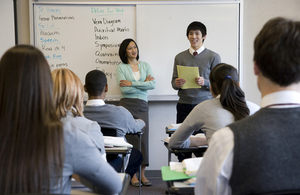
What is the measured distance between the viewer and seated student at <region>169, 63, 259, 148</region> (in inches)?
70.6

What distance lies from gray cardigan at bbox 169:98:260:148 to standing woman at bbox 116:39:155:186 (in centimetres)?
168

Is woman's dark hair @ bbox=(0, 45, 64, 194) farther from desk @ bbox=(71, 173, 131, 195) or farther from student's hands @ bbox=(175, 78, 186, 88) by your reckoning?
student's hands @ bbox=(175, 78, 186, 88)

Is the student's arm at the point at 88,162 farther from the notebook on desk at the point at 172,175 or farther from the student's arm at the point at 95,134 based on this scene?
the student's arm at the point at 95,134

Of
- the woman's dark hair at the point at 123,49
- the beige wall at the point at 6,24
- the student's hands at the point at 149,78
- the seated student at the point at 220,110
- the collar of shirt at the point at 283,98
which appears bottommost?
the seated student at the point at 220,110

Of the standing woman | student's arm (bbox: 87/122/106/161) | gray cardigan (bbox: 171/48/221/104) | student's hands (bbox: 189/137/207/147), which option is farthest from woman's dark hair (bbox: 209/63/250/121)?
the standing woman

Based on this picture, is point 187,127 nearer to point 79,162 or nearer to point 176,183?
point 176,183

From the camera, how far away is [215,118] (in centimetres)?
179

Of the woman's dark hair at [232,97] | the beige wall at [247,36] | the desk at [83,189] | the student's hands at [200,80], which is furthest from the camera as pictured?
the beige wall at [247,36]

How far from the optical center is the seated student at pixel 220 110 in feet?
5.88

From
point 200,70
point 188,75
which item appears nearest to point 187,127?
point 188,75

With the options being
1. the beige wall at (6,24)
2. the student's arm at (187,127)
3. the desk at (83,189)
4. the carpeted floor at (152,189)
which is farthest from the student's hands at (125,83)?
the desk at (83,189)

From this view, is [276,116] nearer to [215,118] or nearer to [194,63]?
[215,118]

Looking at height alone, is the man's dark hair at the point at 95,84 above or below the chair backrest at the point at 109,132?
above

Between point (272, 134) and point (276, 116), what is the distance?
0.20 ft
